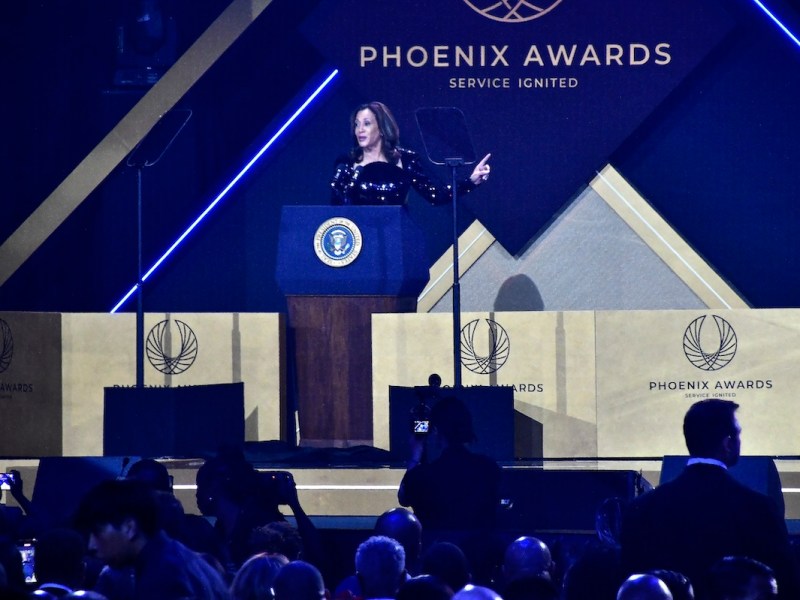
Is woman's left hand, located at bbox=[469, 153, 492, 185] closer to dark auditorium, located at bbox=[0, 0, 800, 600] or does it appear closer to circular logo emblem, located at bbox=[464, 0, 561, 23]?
dark auditorium, located at bbox=[0, 0, 800, 600]

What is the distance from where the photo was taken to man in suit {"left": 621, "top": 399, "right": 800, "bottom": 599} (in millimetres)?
3775

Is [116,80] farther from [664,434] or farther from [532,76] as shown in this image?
[664,434]

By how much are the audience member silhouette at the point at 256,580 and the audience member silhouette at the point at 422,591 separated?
36 cm

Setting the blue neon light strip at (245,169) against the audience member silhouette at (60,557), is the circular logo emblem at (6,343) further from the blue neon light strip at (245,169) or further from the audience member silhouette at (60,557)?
the audience member silhouette at (60,557)

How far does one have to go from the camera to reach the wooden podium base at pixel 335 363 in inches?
288

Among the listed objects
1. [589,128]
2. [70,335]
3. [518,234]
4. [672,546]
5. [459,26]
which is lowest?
[672,546]

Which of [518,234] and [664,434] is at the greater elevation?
[518,234]

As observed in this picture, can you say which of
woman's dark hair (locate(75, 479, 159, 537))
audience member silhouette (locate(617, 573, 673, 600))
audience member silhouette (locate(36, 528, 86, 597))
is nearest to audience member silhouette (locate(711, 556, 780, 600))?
audience member silhouette (locate(617, 573, 673, 600))

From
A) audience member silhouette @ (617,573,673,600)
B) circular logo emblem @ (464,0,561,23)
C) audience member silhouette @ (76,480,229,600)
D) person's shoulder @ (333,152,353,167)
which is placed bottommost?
audience member silhouette @ (617,573,673,600)

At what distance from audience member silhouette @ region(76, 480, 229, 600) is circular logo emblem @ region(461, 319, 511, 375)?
3855 millimetres

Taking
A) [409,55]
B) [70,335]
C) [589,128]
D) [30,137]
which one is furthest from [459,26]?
[70,335]

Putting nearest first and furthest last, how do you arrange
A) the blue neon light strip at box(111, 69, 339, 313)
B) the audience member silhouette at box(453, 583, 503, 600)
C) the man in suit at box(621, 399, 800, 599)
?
the audience member silhouette at box(453, 583, 503, 600) < the man in suit at box(621, 399, 800, 599) < the blue neon light strip at box(111, 69, 339, 313)

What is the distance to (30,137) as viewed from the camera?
336 inches

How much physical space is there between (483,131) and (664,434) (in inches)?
115
